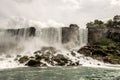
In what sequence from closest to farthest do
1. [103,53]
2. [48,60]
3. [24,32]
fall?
[48,60] → [103,53] → [24,32]

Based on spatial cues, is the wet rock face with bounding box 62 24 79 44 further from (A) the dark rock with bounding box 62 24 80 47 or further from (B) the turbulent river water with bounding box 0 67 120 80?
(B) the turbulent river water with bounding box 0 67 120 80

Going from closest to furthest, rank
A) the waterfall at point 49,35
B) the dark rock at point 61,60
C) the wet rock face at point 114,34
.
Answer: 1. the dark rock at point 61,60
2. the waterfall at point 49,35
3. the wet rock face at point 114,34

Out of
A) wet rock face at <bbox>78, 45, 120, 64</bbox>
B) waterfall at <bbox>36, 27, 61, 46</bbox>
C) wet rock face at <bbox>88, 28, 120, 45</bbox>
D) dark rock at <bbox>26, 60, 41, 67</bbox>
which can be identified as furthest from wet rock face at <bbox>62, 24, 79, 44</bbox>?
dark rock at <bbox>26, 60, 41, 67</bbox>

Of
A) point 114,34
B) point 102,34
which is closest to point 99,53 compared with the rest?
point 114,34

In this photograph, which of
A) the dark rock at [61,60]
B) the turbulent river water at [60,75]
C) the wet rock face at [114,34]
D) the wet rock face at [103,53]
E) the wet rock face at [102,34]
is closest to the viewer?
the turbulent river water at [60,75]

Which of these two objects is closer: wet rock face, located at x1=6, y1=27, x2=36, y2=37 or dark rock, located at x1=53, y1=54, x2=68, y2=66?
dark rock, located at x1=53, y1=54, x2=68, y2=66

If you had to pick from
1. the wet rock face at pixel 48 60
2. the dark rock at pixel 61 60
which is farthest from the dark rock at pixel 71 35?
the dark rock at pixel 61 60

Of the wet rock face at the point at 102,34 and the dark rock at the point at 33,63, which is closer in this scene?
the dark rock at the point at 33,63

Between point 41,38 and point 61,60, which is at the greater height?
point 41,38

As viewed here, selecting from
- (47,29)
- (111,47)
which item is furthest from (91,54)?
(47,29)

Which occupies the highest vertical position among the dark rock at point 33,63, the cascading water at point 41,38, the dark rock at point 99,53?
the cascading water at point 41,38

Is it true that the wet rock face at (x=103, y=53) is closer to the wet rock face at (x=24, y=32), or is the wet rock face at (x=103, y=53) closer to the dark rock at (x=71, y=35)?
the dark rock at (x=71, y=35)

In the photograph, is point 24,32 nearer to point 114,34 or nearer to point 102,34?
point 102,34

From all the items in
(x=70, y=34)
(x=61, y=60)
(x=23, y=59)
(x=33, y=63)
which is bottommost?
(x=33, y=63)
